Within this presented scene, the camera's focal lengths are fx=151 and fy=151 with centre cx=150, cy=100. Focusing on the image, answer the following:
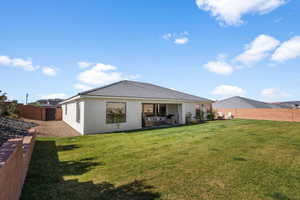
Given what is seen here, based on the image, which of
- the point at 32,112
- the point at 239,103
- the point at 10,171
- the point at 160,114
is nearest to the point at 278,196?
the point at 10,171

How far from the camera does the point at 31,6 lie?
27.9 feet

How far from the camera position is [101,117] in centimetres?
1190

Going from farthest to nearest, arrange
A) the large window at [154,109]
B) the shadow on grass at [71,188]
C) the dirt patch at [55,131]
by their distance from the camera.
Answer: the large window at [154,109] < the dirt patch at [55,131] < the shadow on grass at [71,188]

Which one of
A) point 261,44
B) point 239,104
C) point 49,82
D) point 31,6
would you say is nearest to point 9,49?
point 31,6

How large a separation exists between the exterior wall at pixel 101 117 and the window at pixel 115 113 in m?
0.29

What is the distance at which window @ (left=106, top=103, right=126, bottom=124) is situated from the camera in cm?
1234

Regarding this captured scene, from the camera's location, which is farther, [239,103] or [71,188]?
[239,103]

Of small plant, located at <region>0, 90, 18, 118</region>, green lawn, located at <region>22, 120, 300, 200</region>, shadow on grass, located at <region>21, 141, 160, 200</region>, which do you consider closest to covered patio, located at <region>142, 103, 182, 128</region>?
green lawn, located at <region>22, 120, 300, 200</region>

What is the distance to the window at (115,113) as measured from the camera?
40.5ft

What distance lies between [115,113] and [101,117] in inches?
49.3

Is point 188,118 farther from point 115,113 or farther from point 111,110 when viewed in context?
point 111,110

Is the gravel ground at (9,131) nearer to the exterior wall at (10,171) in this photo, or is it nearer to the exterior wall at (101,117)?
the exterior wall at (10,171)

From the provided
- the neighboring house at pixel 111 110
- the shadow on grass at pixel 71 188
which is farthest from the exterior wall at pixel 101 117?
the shadow on grass at pixel 71 188

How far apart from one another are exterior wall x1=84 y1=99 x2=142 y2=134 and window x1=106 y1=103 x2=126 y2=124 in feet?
0.94
